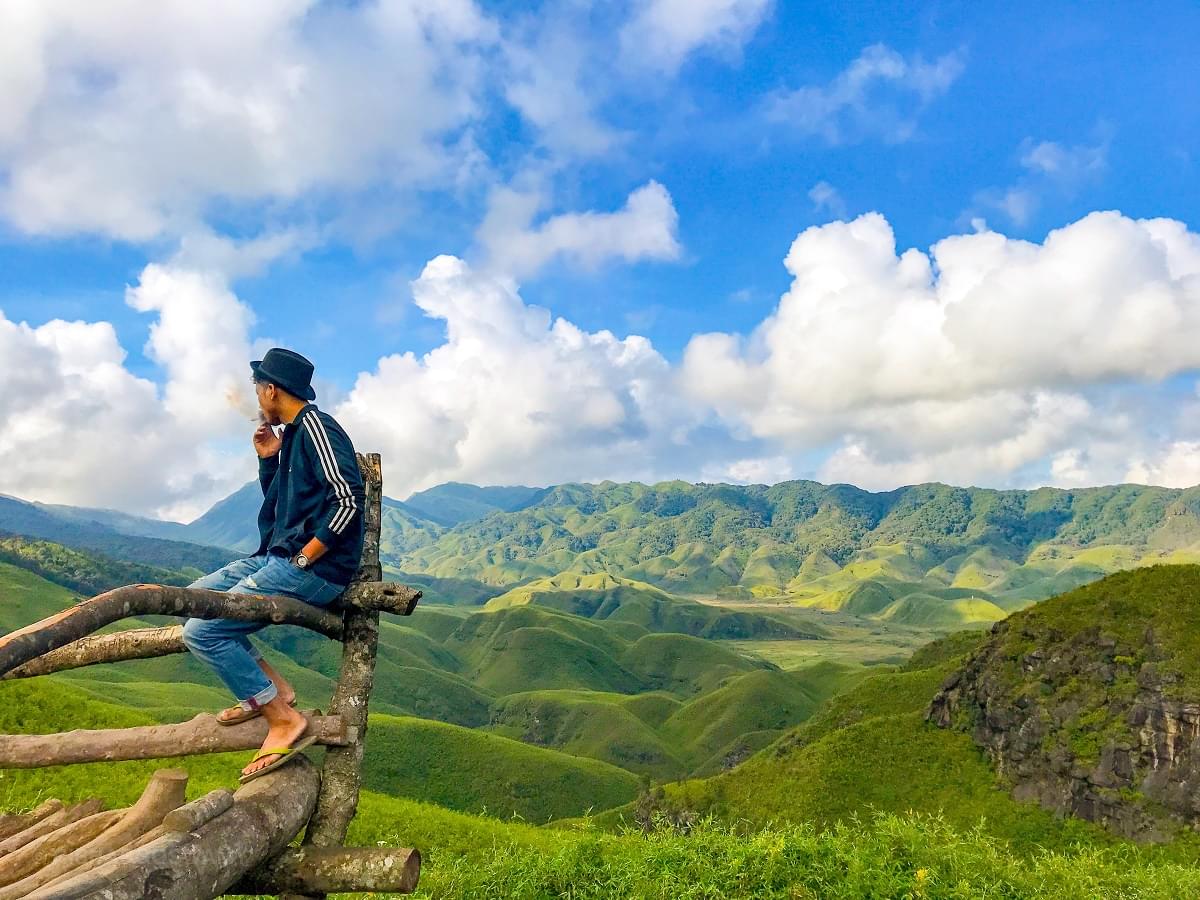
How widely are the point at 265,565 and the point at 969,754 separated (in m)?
58.7

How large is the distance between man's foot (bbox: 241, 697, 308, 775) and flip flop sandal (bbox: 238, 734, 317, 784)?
0.03 metres

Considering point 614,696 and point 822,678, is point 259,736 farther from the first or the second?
point 822,678

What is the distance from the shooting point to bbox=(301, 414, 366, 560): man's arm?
20.5 feet

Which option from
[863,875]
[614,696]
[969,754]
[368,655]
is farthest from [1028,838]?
[614,696]

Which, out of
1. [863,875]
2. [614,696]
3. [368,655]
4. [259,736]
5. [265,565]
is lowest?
[614,696]

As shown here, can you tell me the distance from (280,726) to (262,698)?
31 centimetres

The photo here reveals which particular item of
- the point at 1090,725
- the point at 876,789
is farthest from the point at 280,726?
the point at 876,789

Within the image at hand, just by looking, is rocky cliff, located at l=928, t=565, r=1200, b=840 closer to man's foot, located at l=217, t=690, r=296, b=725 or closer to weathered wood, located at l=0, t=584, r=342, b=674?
man's foot, located at l=217, t=690, r=296, b=725

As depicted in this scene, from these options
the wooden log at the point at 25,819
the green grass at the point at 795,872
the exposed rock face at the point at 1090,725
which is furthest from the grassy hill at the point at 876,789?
the wooden log at the point at 25,819

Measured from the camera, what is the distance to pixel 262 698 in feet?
20.5

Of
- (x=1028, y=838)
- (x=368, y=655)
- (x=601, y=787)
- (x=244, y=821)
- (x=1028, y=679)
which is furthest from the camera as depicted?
(x=601, y=787)

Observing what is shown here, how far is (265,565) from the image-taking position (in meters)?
6.42

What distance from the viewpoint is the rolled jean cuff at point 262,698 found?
625cm

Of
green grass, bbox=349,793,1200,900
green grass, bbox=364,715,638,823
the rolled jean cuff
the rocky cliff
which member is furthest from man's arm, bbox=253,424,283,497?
green grass, bbox=364,715,638,823
